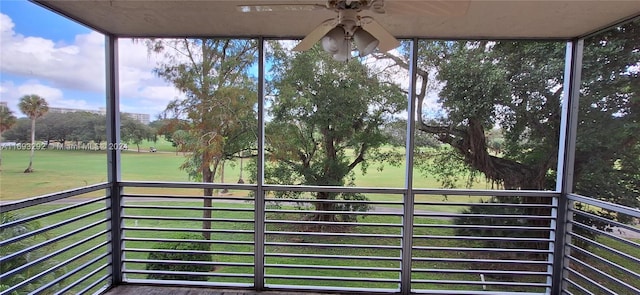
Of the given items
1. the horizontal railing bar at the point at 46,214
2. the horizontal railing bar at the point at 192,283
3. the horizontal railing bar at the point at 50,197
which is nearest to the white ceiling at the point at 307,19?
the horizontal railing bar at the point at 50,197

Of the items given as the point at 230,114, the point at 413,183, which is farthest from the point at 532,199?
the point at 230,114

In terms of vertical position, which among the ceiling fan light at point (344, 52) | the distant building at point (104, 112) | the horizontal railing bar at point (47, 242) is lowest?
the horizontal railing bar at point (47, 242)

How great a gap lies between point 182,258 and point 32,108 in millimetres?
1813

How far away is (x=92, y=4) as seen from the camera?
2.11 m

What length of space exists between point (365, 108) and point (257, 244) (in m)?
1.84

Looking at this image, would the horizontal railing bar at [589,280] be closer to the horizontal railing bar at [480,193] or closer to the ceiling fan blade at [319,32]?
the horizontal railing bar at [480,193]

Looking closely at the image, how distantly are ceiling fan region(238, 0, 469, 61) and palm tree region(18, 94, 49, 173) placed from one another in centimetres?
199

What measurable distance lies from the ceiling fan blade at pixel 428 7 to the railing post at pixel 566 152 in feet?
6.46

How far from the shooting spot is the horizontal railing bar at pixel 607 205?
2114mm

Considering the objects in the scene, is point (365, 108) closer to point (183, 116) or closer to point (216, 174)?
point (216, 174)

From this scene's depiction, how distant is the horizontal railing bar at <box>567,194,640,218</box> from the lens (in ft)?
6.94

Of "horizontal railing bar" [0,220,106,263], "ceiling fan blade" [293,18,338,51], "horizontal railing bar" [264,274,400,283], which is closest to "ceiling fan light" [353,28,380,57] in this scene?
Answer: "ceiling fan blade" [293,18,338,51]

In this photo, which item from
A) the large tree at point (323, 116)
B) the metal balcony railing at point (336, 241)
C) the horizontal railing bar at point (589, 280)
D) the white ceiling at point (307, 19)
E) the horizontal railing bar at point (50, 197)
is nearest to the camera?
the horizontal railing bar at point (50, 197)

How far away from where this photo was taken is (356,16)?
147 centimetres
